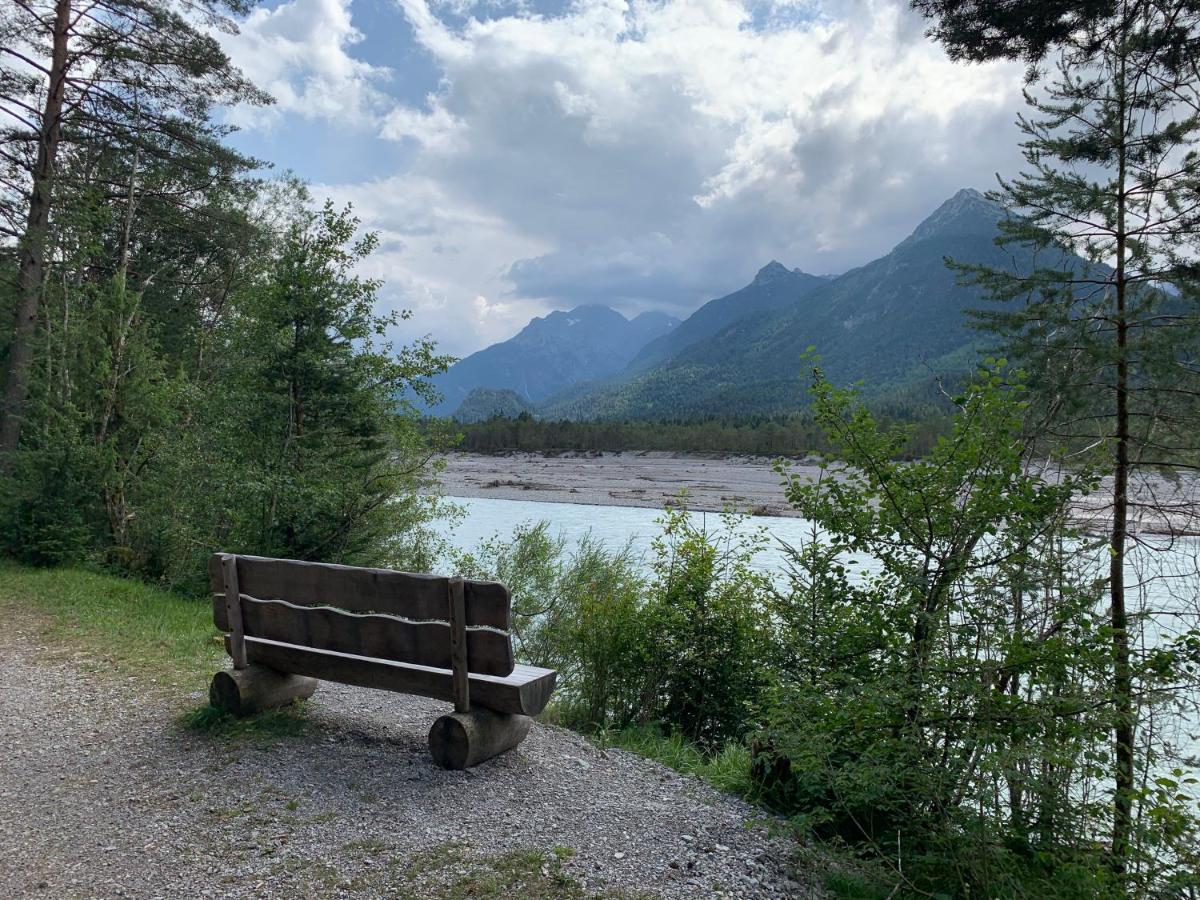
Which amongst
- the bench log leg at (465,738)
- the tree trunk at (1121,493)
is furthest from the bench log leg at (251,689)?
the tree trunk at (1121,493)

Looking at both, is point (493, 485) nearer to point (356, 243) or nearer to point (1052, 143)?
point (356, 243)

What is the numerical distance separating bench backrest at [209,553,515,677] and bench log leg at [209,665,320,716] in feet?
0.99

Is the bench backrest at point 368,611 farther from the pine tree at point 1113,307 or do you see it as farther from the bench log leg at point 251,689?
the pine tree at point 1113,307

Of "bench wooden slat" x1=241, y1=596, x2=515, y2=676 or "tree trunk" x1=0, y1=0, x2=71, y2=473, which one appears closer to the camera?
"bench wooden slat" x1=241, y1=596, x2=515, y2=676

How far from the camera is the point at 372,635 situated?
4.93 metres

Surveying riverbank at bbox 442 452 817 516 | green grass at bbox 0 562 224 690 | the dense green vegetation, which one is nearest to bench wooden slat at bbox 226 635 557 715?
green grass at bbox 0 562 224 690

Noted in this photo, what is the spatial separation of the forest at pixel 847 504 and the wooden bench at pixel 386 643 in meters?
1.93

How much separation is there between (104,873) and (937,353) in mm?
197627

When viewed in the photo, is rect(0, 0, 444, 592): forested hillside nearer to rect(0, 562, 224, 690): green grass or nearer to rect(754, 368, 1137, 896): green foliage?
rect(0, 562, 224, 690): green grass

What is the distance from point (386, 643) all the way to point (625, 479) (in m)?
49.1

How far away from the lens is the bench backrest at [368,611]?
4582 mm

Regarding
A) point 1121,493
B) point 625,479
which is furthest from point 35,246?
point 625,479

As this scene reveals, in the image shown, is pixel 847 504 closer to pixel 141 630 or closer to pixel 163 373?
pixel 141 630

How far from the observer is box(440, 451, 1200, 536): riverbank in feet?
130
